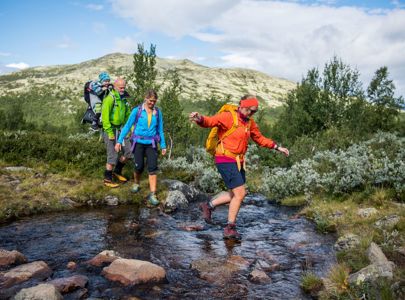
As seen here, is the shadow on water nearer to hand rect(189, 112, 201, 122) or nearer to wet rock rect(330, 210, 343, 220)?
wet rock rect(330, 210, 343, 220)

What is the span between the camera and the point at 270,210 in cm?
1088

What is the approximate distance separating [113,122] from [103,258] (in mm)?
5453

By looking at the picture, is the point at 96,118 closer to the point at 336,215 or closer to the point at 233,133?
the point at 233,133

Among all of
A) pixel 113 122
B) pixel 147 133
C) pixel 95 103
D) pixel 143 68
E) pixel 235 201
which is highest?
pixel 143 68

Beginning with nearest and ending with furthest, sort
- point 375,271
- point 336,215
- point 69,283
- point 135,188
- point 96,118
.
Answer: point 375,271
point 69,283
point 336,215
point 135,188
point 96,118

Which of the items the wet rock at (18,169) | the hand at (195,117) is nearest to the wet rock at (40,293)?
the hand at (195,117)

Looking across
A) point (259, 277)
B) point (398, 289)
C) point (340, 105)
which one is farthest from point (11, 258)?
point (340, 105)

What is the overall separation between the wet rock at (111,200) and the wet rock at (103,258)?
4212 mm

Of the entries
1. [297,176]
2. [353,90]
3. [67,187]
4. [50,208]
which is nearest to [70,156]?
[67,187]

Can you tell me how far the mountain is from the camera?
114931 millimetres

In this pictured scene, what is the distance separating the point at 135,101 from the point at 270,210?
9.36 metres

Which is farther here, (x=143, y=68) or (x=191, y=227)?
(x=143, y=68)

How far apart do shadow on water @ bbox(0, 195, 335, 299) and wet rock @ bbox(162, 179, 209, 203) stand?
137cm

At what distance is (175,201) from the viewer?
33.7ft
